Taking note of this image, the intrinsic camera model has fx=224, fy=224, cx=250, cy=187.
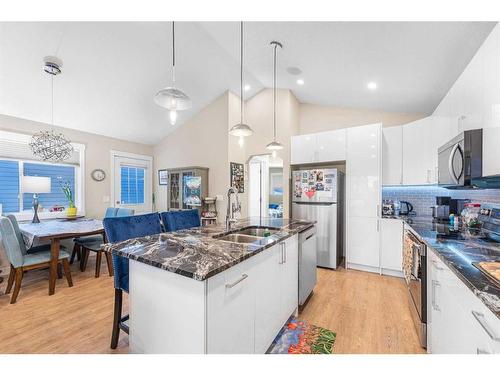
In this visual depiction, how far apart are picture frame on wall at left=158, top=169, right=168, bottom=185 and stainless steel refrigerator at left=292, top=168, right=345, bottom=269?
3.06 m

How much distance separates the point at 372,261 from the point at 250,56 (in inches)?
137

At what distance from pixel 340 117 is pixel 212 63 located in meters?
2.47

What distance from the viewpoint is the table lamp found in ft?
10.4

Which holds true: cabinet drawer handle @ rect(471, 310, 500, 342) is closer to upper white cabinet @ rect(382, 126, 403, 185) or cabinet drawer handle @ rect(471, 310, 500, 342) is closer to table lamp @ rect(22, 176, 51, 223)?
upper white cabinet @ rect(382, 126, 403, 185)

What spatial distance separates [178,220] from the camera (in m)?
2.47

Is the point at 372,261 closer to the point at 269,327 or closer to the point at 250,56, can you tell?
the point at 269,327

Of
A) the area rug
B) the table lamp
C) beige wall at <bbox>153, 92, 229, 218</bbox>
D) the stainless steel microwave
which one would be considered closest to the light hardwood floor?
the area rug

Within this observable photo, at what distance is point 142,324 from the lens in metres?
1.34

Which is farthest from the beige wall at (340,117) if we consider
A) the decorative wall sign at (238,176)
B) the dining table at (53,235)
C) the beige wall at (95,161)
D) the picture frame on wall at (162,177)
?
the dining table at (53,235)

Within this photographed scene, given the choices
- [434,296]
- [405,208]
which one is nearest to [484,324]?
[434,296]

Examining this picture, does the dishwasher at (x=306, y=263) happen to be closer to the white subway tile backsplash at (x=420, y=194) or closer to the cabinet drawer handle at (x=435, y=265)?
the cabinet drawer handle at (x=435, y=265)

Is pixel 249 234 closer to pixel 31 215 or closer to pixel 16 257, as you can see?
pixel 16 257
